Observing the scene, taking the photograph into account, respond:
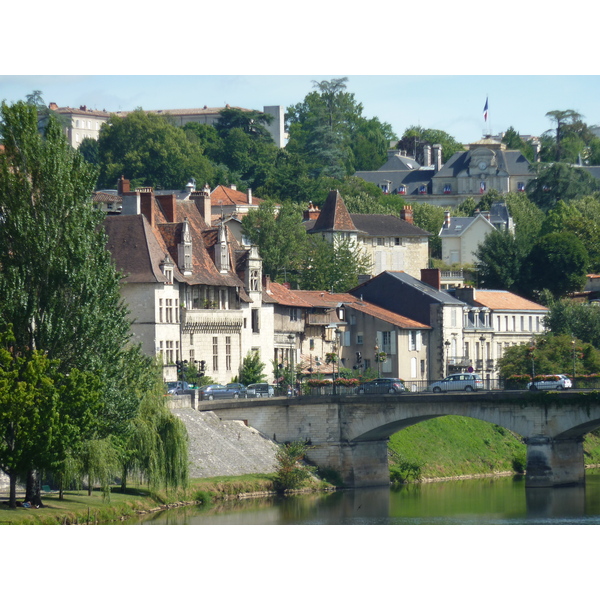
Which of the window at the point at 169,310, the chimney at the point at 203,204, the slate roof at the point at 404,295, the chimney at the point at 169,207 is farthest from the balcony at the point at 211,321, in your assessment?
the slate roof at the point at 404,295

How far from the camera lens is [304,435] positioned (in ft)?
275

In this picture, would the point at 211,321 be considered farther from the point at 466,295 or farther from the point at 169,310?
the point at 466,295

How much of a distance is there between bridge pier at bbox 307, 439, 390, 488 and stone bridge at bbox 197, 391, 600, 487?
52mm

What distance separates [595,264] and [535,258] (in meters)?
11.7

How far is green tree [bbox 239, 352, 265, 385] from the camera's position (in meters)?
96.0

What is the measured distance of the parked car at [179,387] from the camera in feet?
271

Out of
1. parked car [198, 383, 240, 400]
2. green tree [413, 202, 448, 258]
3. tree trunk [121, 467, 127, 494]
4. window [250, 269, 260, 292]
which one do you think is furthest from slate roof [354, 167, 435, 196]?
tree trunk [121, 467, 127, 494]

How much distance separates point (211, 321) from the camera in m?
94.1

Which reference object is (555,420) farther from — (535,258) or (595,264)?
(595,264)

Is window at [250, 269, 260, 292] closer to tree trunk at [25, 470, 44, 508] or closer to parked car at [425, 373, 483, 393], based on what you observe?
parked car at [425, 373, 483, 393]

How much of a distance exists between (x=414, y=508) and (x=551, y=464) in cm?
999

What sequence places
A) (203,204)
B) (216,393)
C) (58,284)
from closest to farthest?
(58,284)
(216,393)
(203,204)

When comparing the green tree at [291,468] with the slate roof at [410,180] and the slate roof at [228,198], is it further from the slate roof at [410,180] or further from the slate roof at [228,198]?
the slate roof at [410,180]

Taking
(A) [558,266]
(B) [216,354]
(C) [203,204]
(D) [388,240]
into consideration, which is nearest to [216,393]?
(B) [216,354]
